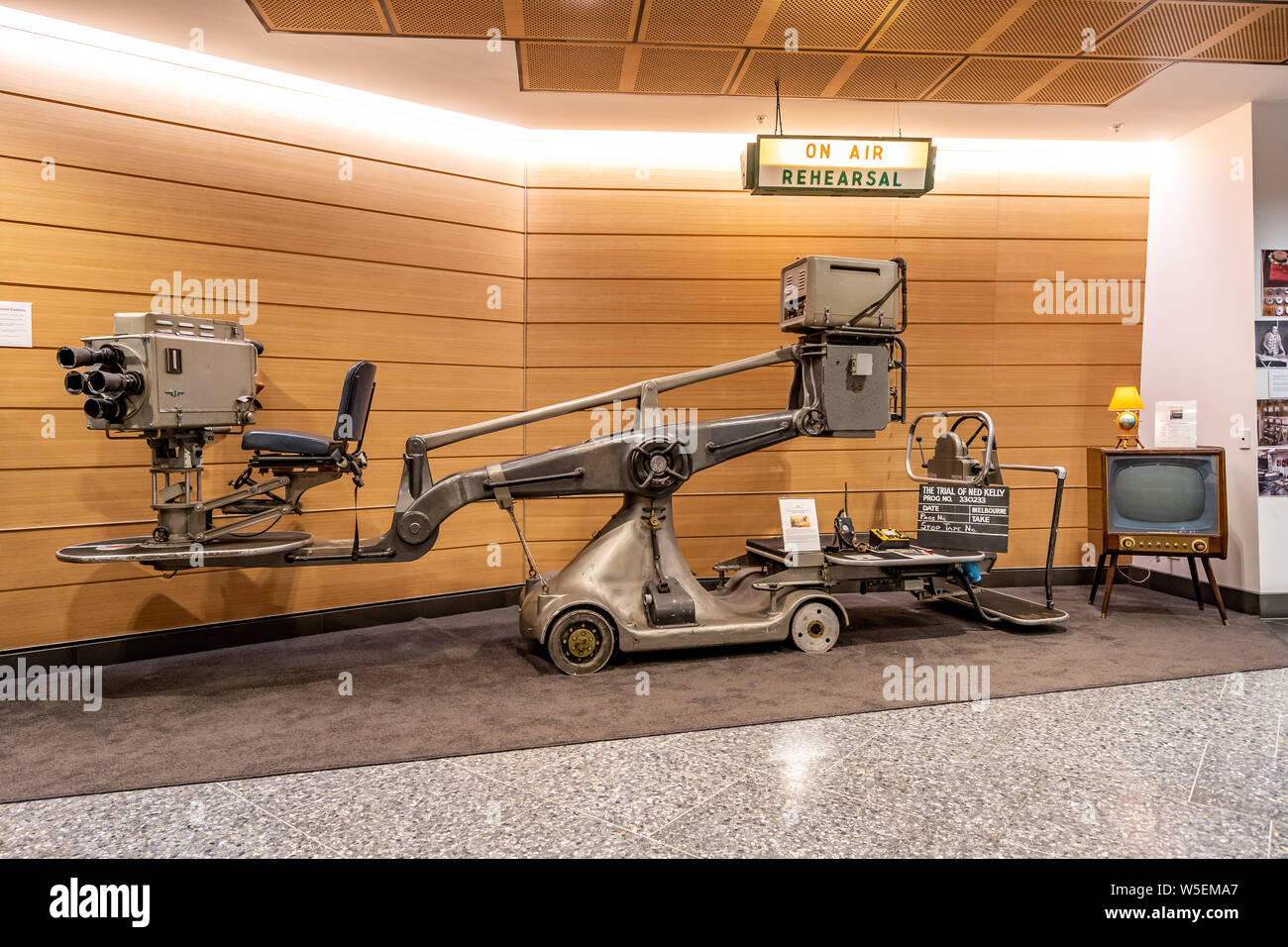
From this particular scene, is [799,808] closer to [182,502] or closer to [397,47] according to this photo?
[182,502]

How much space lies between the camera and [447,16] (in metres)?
3.89

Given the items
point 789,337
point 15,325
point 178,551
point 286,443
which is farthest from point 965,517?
point 15,325

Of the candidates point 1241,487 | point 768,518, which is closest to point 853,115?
point 768,518

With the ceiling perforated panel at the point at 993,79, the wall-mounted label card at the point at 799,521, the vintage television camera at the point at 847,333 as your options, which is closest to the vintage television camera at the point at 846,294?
the vintage television camera at the point at 847,333

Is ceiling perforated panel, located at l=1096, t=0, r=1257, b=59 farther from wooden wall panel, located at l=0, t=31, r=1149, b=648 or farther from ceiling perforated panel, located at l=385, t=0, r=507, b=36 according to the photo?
ceiling perforated panel, located at l=385, t=0, r=507, b=36

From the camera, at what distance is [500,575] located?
5.61 m

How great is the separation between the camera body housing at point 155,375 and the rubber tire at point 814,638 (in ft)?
10.2

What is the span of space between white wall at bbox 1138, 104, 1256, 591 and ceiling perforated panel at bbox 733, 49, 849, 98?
293 centimetres

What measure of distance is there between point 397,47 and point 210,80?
3.71ft

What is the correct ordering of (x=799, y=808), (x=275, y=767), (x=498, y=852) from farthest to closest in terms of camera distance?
(x=275, y=767)
(x=799, y=808)
(x=498, y=852)

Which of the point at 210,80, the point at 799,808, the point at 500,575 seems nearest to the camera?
the point at 799,808

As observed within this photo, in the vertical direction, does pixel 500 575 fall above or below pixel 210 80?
below

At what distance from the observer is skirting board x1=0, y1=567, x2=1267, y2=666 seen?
13.5 feet

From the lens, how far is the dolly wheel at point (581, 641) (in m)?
3.95
